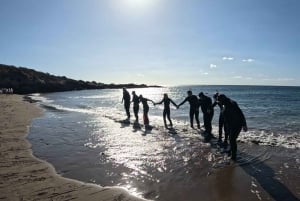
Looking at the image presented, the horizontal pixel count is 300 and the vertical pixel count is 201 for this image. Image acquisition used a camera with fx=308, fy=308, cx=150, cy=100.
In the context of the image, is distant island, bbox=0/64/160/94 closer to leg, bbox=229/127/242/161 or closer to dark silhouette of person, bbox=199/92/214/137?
dark silhouette of person, bbox=199/92/214/137

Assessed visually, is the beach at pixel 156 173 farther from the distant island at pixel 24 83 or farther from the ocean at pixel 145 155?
the distant island at pixel 24 83

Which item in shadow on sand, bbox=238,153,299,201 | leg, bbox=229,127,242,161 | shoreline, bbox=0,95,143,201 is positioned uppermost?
leg, bbox=229,127,242,161

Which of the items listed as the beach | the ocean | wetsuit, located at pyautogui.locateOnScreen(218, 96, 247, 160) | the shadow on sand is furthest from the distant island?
the shadow on sand

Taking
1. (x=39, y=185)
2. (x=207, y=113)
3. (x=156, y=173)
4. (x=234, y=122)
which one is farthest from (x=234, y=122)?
(x=39, y=185)

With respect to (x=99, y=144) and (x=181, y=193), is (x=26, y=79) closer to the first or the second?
(x=99, y=144)

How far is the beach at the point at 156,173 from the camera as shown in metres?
6.26

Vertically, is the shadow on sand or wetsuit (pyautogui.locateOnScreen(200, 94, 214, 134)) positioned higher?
wetsuit (pyautogui.locateOnScreen(200, 94, 214, 134))

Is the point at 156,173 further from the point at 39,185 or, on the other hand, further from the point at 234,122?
the point at 234,122

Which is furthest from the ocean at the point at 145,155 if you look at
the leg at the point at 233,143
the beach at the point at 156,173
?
the leg at the point at 233,143

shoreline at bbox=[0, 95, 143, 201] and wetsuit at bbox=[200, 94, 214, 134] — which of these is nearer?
shoreline at bbox=[0, 95, 143, 201]

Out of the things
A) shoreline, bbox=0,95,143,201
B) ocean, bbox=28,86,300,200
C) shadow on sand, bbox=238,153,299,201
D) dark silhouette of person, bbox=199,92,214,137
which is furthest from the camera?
dark silhouette of person, bbox=199,92,214,137

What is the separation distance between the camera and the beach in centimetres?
626

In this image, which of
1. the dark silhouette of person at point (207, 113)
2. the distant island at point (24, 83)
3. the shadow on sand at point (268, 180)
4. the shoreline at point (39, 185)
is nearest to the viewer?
the shoreline at point (39, 185)

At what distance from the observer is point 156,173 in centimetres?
775
